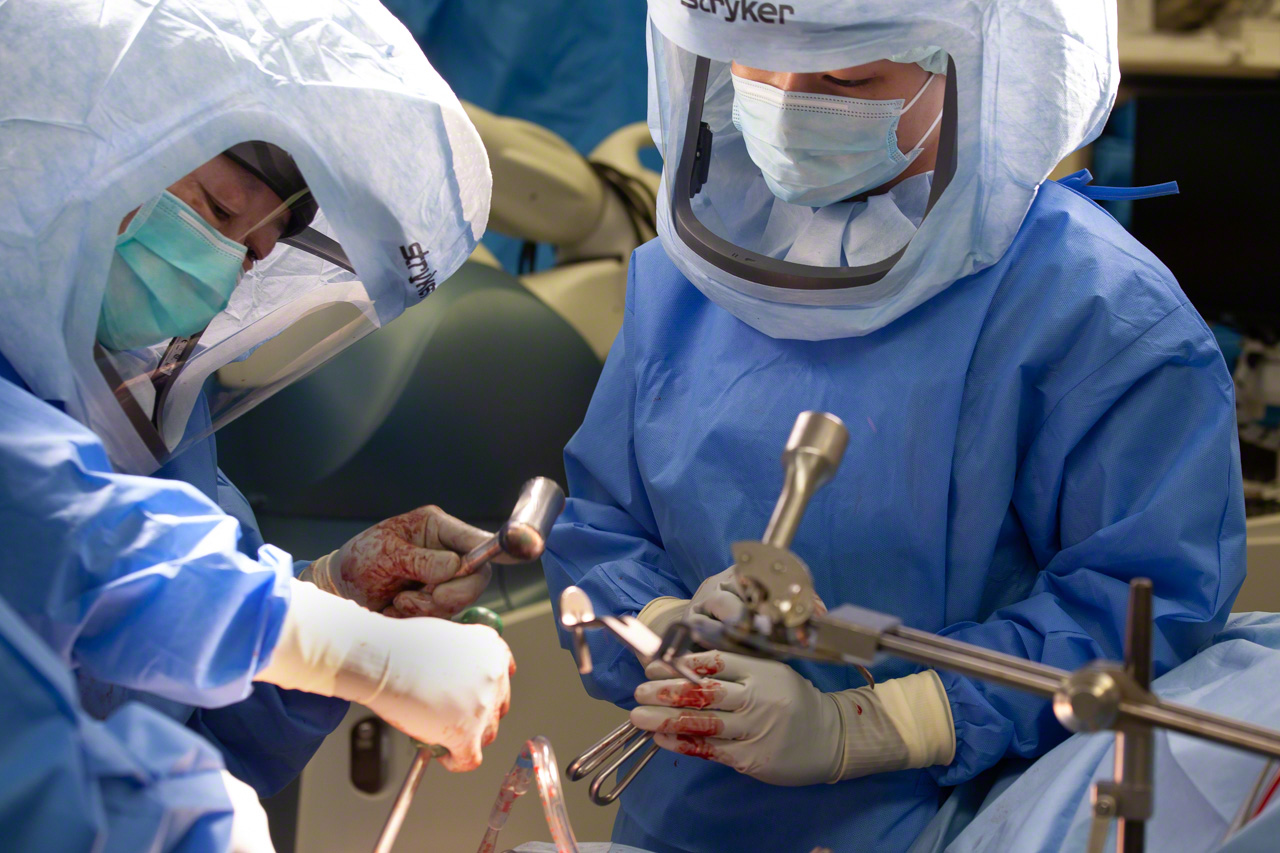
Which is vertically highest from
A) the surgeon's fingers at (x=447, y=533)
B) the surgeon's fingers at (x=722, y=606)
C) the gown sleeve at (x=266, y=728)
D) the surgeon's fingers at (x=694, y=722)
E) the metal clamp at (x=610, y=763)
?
the surgeon's fingers at (x=722, y=606)

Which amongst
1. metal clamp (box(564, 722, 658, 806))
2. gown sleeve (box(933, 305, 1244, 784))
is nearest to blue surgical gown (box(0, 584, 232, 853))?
metal clamp (box(564, 722, 658, 806))

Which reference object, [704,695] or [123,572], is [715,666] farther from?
[123,572]

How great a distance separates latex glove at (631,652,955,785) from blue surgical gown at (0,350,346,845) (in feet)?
1.59

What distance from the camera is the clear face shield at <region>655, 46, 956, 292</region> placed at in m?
1.29

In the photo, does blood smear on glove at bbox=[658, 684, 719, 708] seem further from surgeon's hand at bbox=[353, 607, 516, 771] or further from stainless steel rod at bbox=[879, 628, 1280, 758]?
stainless steel rod at bbox=[879, 628, 1280, 758]

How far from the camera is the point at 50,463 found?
82cm

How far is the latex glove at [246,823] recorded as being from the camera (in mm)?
851

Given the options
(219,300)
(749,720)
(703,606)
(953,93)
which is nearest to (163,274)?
(219,300)

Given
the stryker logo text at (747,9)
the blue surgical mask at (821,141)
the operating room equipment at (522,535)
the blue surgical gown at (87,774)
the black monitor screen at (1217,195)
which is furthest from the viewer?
the black monitor screen at (1217,195)

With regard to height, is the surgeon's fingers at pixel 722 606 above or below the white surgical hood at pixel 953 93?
below

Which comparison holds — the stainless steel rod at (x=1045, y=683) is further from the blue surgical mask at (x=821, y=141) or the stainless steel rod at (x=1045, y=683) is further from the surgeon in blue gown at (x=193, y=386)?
the blue surgical mask at (x=821, y=141)

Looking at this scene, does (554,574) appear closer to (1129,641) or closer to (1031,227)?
(1031,227)

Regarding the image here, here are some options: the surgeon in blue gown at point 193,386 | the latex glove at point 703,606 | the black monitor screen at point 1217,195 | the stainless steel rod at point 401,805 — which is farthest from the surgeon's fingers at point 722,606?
the black monitor screen at point 1217,195

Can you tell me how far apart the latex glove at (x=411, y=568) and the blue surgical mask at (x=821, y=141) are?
1.84 ft
